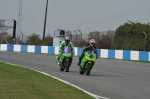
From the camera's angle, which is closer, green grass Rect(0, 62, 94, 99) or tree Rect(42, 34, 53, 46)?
green grass Rect(0, 62, 94, 99)

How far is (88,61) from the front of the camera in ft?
58.1

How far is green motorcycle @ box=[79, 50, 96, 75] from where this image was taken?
57.8ft

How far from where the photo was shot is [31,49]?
4478 centimetres

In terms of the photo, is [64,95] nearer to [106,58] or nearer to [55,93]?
[55,93]

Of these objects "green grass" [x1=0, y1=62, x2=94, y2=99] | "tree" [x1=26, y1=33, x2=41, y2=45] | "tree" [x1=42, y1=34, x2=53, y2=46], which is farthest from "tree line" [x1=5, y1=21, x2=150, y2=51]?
"green grass" [x1=0, y1=62, x2=94, y2=99]

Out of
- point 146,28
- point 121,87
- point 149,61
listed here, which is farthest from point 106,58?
point 121,87

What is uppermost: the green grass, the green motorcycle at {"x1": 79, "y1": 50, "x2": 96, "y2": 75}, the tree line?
the tree line

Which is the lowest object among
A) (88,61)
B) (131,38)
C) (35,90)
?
(35,90)

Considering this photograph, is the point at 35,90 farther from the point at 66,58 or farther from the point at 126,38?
the point at 126,38

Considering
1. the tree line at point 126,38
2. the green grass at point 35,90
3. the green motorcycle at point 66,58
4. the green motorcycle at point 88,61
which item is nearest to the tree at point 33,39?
the tree line at point 126,38

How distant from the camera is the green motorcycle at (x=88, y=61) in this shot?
17609mm

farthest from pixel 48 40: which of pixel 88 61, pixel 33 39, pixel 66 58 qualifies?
pixel 88 61

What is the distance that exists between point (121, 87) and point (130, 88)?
0.31 metres

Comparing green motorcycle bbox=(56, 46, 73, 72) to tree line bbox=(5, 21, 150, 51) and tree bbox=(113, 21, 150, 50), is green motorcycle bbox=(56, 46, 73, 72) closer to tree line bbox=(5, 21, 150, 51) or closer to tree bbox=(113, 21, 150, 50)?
tree line bbox=(5, 21, 150, 51)
